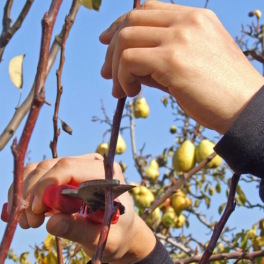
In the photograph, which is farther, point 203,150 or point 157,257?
point 203,150

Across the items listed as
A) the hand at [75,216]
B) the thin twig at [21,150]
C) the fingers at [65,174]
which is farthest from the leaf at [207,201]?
the thin twig at [21,150]

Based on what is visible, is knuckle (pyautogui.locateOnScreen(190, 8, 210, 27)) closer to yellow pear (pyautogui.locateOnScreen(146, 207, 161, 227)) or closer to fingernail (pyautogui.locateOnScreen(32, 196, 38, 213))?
fingernail (pyautogui.locateOnScreen(32, 196, 38, 213))

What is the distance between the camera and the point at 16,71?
699mm

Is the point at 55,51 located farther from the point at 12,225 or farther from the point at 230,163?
the point at 12,225

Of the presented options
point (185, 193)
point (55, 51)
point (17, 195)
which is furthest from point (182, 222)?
point (17, 195)

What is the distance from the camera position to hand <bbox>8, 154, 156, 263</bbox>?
2.96ft

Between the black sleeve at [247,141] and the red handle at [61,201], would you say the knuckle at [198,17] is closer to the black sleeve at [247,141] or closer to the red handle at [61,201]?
the black sleeve at [247,141]

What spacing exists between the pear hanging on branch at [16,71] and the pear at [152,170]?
3.76m

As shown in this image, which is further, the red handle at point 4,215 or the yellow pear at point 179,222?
the yellow pear at point 179,222

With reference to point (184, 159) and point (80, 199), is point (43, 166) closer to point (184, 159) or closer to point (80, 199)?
point (80, 199)

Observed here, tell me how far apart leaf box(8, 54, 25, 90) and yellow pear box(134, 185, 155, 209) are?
333 centimetres

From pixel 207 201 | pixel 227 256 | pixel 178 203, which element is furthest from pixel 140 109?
pixel 227 256

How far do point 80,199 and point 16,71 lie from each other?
28 cm

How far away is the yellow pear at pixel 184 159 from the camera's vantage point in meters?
3.79
